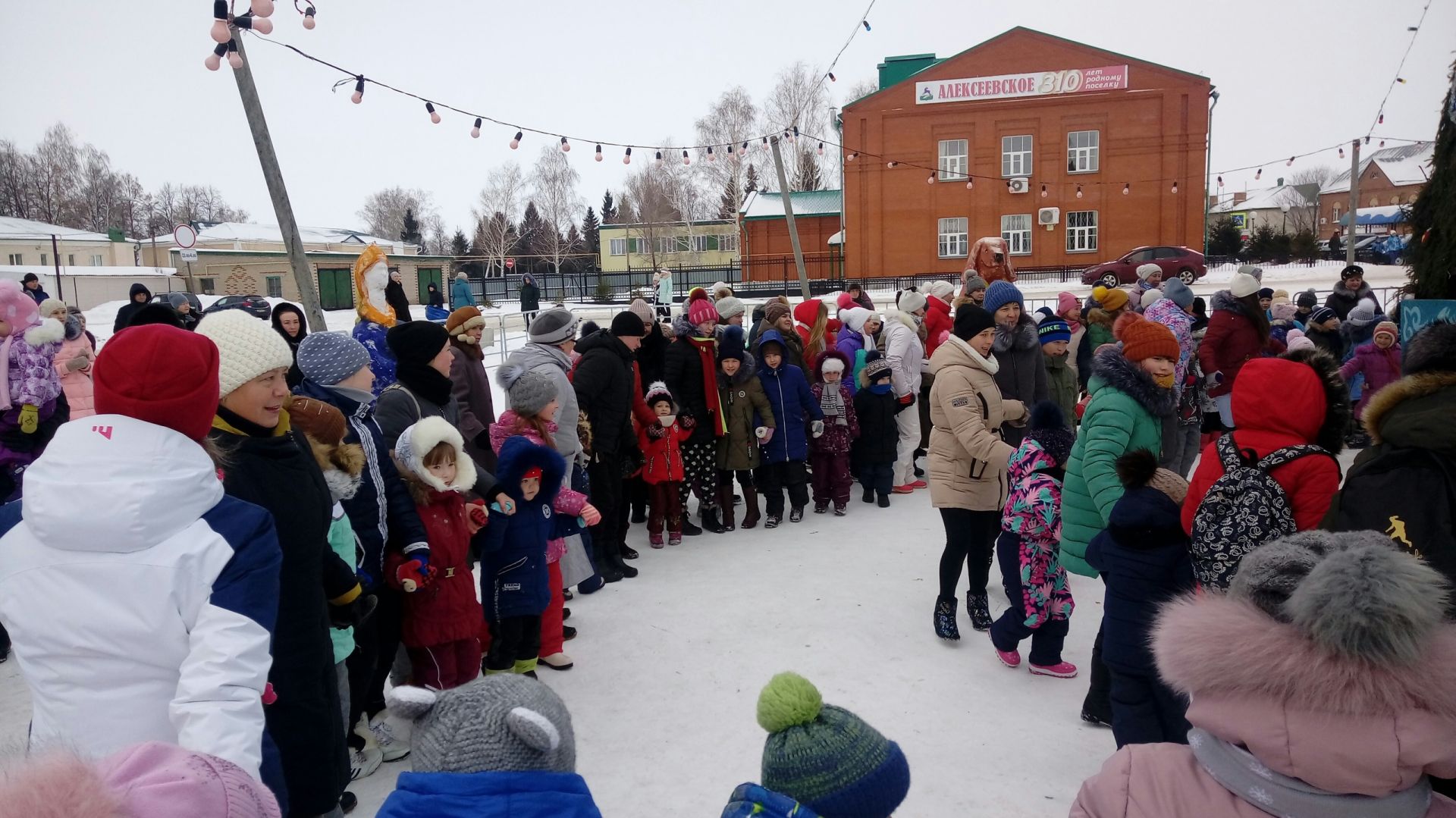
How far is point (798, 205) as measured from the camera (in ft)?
135

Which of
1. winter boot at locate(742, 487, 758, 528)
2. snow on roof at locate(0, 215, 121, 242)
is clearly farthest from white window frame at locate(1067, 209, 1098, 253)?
snow on roof at locate(0, 215, 121, 242)

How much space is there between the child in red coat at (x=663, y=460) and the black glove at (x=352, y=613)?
3795 millimetres

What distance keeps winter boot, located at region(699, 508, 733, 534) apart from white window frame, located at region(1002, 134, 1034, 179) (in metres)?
32.5

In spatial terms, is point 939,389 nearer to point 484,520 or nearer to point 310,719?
point 484,520

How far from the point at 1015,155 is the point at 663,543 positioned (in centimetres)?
3350

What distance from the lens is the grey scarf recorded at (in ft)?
5.05

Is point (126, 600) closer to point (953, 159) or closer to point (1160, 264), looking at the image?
point (1160, 264)

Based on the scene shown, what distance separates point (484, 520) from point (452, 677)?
28.8 inches

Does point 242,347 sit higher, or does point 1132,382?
point 242,347

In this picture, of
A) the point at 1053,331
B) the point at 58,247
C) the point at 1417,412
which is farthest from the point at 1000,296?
the point at 58,247

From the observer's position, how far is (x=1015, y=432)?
645 cm

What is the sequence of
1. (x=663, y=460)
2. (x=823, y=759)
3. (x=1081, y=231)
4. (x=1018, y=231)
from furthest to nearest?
1. (x=1018, y=231)
2. (x=1081, y=231)
3. (x=663, y=460)
4. (x=823, y=759)

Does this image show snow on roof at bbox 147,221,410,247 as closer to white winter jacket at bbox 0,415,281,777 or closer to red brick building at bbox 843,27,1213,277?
red brick building at bbox 843,27,1213,277

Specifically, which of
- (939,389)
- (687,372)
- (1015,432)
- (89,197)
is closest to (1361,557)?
(939,389)
